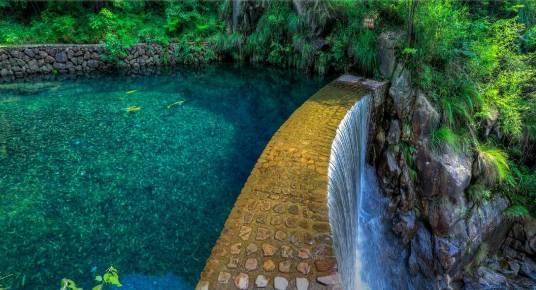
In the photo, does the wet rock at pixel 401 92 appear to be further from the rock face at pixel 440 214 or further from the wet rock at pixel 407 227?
the wet rock at pixel 407 227

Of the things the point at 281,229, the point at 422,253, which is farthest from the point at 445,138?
the point at 281,229

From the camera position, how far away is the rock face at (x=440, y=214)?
213 inches

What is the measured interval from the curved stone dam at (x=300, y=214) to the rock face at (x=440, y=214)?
62cm

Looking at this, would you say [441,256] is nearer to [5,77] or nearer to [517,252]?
[517,252]

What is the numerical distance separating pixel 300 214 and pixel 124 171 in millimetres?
2983

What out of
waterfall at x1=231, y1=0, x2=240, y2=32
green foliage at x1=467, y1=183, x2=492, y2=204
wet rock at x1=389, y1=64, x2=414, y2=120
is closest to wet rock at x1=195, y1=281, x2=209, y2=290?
wet rock at x1=389, y1=64, x2=414, y2=120

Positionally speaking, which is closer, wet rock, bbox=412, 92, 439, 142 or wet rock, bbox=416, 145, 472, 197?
wet rock, bbox=416, 145, 472, 197

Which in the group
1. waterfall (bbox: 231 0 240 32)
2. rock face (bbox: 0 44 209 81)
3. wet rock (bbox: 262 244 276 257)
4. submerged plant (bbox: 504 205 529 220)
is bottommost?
submerged plant (bbox: 504 205 529 220)

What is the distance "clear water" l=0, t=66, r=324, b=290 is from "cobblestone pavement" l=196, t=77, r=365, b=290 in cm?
77

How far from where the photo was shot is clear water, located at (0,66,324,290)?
3.30m

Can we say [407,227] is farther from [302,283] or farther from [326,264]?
[302,283]

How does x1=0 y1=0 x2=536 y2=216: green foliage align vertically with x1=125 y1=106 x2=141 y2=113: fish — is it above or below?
above

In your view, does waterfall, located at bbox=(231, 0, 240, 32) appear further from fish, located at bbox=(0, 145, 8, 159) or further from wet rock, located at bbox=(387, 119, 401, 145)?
fish, located at bbox=(0, 145, 8, 159)

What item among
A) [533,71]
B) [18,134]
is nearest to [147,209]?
[18,134]
